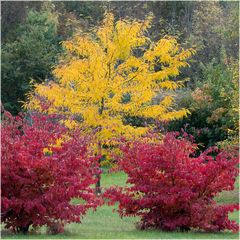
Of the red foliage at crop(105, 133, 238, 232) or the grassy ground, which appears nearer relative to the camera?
the grassy ground

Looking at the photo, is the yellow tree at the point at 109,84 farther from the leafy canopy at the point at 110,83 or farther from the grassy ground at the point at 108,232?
the grassy ground at the point at 108,232

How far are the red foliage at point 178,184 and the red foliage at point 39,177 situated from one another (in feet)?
3.38

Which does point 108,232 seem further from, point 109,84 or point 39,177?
point 109,84

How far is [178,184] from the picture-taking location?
11.6 metres

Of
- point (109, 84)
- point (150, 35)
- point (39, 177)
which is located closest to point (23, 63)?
point (150, 35)

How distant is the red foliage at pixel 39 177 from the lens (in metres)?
10.6

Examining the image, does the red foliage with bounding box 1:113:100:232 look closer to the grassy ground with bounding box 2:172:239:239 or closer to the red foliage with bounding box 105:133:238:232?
the grassy ground with bounding box 2:172:239:239

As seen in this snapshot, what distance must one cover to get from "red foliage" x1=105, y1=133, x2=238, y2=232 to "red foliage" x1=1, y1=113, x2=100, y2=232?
3.38ft

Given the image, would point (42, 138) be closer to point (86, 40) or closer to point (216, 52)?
point (86, 40)

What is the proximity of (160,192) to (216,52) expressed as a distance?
30466 mm

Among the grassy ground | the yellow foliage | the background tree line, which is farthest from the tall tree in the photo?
the grassy ground

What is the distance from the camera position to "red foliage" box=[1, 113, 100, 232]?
1065cm

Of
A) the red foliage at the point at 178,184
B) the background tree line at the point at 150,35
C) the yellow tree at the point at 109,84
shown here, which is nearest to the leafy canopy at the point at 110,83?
the yellow tree at the point at 109,84

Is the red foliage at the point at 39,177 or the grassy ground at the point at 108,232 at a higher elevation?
the red foliage at the point at 39,177
